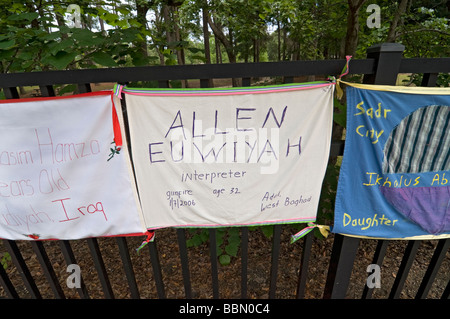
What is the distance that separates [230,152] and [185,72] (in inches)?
22.1

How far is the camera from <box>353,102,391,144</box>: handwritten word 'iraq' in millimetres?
1611

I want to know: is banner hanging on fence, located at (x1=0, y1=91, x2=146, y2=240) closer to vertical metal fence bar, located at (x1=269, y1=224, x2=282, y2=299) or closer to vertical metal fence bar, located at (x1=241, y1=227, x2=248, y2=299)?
vertical metal fence bar, located at (x1=241, y1=227, x2=248, y2=299)

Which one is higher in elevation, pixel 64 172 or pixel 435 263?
pixel 64 172

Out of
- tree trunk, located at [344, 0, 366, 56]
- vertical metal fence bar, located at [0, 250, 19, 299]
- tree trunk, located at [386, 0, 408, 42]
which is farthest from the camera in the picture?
tree trunk, located at [386, 0, 408, 42]

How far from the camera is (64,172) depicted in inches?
66.9

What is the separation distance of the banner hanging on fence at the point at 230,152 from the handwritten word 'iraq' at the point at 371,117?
0.17 metres

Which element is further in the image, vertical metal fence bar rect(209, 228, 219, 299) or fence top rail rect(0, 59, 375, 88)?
vertical metal fence bar rect(209, 228, 219, 299)

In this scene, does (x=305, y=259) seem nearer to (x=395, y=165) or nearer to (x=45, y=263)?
(x=395, y=165)

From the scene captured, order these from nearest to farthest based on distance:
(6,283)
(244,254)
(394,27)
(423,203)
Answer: (423,203)
(244,254)
(6,283)
(394,27)

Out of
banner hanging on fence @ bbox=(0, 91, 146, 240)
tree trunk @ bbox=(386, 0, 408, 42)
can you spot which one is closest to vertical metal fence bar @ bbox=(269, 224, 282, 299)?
banner hanging on fence @ bbox=(0, 91, 146, 240)

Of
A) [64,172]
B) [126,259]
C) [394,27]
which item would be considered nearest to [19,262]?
[126,259]

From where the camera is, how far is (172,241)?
3645 millimetres

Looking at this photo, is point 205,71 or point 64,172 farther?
point 64,172

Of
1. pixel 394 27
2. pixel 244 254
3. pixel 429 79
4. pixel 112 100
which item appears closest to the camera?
pixel 112 100
